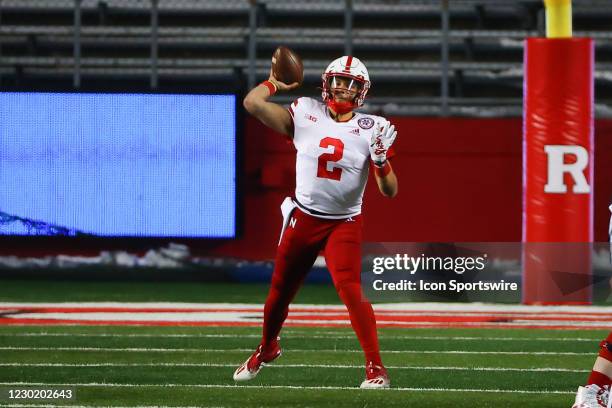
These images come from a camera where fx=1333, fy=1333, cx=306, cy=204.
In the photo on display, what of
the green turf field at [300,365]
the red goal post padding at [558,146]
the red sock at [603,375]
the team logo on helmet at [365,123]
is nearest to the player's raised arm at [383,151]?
the team logo on helmet at [365,123]

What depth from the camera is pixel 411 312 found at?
973 centimetres

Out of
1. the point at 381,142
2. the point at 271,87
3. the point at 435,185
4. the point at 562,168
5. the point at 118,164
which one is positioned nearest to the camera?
the point at 381,142

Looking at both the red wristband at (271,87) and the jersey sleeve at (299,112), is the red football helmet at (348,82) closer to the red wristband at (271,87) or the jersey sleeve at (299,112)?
the jersey sleeve at (299,112)

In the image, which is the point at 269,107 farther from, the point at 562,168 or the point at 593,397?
the point at 562,168

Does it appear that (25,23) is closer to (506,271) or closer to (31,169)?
(31,169)

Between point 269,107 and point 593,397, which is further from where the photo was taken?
point 269,107

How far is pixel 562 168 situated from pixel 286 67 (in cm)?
476

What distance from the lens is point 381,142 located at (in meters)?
5.40

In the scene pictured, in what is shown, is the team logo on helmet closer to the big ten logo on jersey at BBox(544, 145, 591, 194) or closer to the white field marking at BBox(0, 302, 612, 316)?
the white field marking at BBox(0, 302, 612, 316)

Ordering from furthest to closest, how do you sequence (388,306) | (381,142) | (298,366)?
1. (388,306)
2. (298,366)
3. (381,142)

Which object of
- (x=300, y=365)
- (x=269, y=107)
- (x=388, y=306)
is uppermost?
(x=269, y=107)

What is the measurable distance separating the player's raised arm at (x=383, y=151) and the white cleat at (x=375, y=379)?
0.74 m

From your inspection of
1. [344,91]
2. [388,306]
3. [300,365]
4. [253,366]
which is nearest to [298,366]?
[300,365]

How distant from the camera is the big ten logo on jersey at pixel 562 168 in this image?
399 inches
